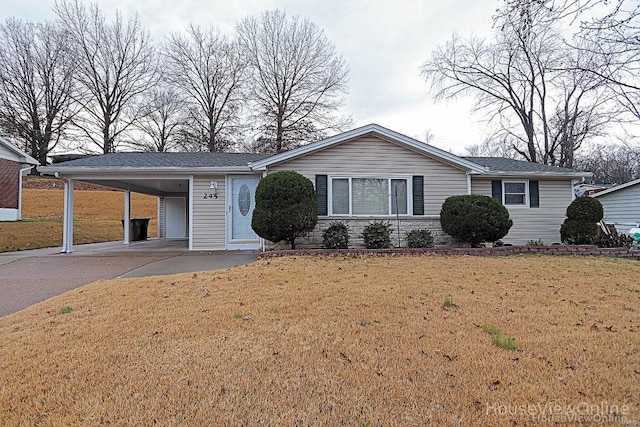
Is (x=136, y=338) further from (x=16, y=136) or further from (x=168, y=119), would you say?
(x=16, y=136)

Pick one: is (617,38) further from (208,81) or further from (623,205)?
(208,81)

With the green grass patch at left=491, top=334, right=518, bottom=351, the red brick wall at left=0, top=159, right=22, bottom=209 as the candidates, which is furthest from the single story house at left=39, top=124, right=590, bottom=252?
the red brick wall at left=0, top=159, right=22, bottom=209

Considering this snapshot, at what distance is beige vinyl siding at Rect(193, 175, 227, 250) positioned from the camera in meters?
10.6

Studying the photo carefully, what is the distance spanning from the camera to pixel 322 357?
2855mm

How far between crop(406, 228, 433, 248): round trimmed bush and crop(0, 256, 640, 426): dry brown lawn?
4.66m

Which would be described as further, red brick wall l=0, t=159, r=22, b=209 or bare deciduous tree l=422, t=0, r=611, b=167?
bare deciduous tree l=422, t=0, r=611, b=167

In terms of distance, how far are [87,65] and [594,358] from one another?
35.3 meters

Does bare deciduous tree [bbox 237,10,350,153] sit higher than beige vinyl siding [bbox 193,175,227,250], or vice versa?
bare deciduous tree [bbox 237,10,350,153]

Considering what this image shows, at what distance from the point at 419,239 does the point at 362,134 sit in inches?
A: 139

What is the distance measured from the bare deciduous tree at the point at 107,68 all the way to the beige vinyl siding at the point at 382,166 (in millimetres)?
24518

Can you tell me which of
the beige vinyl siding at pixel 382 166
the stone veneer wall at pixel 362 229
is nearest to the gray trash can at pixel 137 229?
the stone veneer wall at pixel 362 229

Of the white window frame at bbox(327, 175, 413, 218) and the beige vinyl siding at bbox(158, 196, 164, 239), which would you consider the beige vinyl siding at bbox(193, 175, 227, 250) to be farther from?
the beige vinyl siding at bbox(158, 196, 164, 239)

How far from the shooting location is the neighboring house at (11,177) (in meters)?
16.2

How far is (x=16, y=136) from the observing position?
29469 mm
